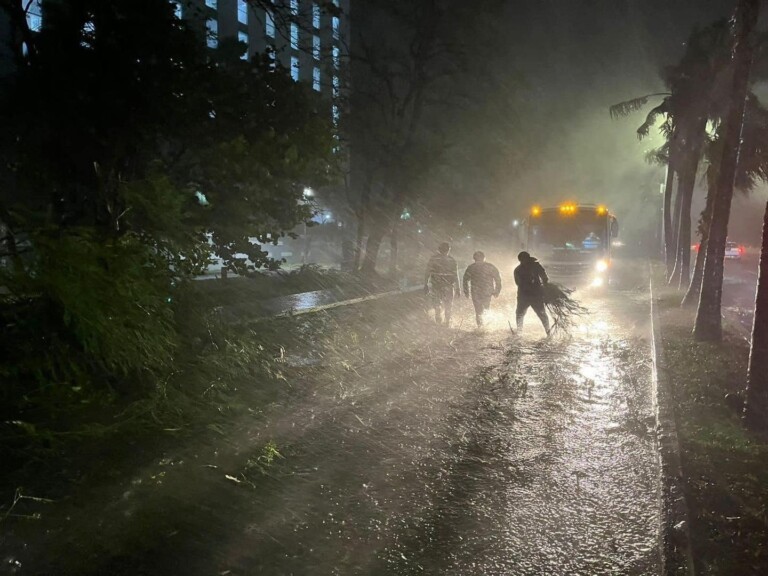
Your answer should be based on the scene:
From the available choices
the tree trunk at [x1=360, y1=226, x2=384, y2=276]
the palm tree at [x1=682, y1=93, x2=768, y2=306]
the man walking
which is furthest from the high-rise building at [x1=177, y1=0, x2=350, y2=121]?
the palm tree at [x1=682, y1=93, x2=768, y2=306]

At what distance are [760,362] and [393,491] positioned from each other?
4.54 m

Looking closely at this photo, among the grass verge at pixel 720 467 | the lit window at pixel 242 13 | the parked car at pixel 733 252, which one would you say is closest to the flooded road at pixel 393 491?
the grass verge at pixel 720 467

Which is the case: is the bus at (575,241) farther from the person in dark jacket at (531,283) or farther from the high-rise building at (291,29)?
the person in dark jacket at (531,283)

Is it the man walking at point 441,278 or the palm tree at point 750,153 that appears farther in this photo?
the palm tree at point 750,153

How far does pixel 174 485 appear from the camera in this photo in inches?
175

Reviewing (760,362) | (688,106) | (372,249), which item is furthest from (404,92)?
(760,362)

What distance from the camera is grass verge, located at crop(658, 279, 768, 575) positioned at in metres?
3.79

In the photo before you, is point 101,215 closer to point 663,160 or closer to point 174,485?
point 174,485

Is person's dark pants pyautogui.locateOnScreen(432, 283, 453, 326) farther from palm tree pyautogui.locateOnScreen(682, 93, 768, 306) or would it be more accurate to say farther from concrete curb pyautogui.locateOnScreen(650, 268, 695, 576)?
palm tree pyautogui.locateOnScreen(682, 93, 768, 306)

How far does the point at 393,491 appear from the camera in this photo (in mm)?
4594

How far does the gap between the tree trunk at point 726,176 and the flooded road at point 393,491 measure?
4.09 m

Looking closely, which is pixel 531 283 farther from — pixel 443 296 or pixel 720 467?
pixel 720 467

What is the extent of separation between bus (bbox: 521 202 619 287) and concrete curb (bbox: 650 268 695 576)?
1497 centimetres

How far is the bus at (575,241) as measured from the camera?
2200 cm
